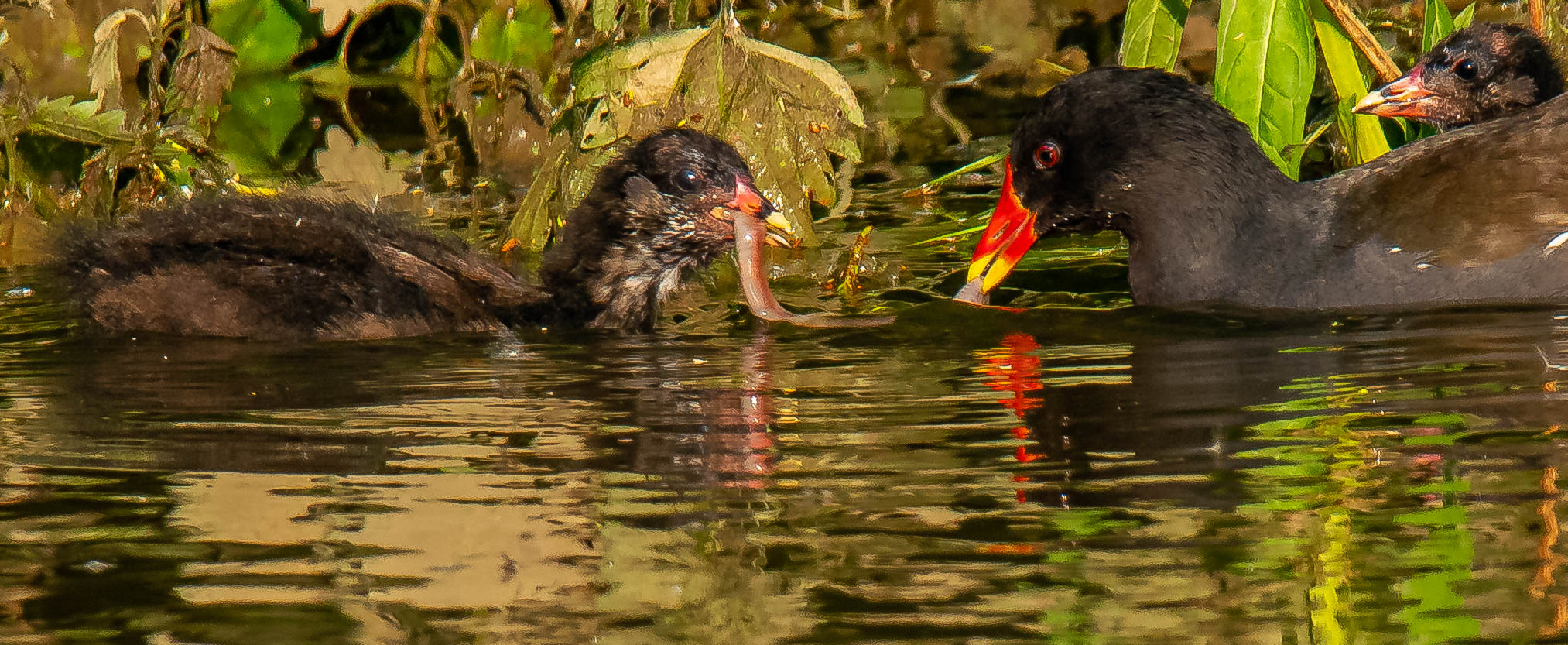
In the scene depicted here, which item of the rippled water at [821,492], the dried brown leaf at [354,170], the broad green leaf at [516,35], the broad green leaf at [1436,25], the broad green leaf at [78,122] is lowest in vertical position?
the rippled water at [821,492]

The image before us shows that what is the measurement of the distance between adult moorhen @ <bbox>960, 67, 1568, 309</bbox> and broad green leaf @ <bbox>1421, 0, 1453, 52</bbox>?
1297mm

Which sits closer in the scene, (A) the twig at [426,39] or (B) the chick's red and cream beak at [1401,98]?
(B) the chick's red and cream beak at [1401,98]

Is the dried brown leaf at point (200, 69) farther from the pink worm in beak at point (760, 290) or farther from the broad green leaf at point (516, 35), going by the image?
the pink worm in beak at point (760, 290)

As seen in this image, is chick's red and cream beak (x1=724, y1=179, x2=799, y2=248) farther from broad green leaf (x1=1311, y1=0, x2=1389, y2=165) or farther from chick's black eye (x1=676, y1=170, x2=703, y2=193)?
broad green leaf (x1=1311, y1=0, x2=1389, y2=165)

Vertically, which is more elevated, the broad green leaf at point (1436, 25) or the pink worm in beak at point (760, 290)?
the broad green leaf at point (1436, 25)

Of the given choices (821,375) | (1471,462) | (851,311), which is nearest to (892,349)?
(821,375)

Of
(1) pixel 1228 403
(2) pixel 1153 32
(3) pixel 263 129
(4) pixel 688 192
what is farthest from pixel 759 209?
(3) pixel 263 129

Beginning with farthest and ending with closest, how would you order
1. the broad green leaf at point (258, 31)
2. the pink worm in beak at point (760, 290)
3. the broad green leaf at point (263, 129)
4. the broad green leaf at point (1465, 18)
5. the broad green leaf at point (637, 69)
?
the broad green leaf at point (258, 31)
the broad green leaf at point (263, 129)
the broad green leaf at point (1465, 18)
the broad green leaf at point (637, 69)
the pink worm in beak at point (760, 290)

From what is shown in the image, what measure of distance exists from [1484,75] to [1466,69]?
0.09 m

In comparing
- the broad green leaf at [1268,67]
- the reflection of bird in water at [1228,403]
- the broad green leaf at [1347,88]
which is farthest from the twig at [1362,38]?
the reflection of bird in water at [1228,403]

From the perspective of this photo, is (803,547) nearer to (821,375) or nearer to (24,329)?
(821,375)

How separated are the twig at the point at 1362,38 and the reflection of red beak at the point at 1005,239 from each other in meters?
1.20

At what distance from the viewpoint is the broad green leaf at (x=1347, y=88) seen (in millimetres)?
6527

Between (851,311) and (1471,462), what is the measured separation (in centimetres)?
269
